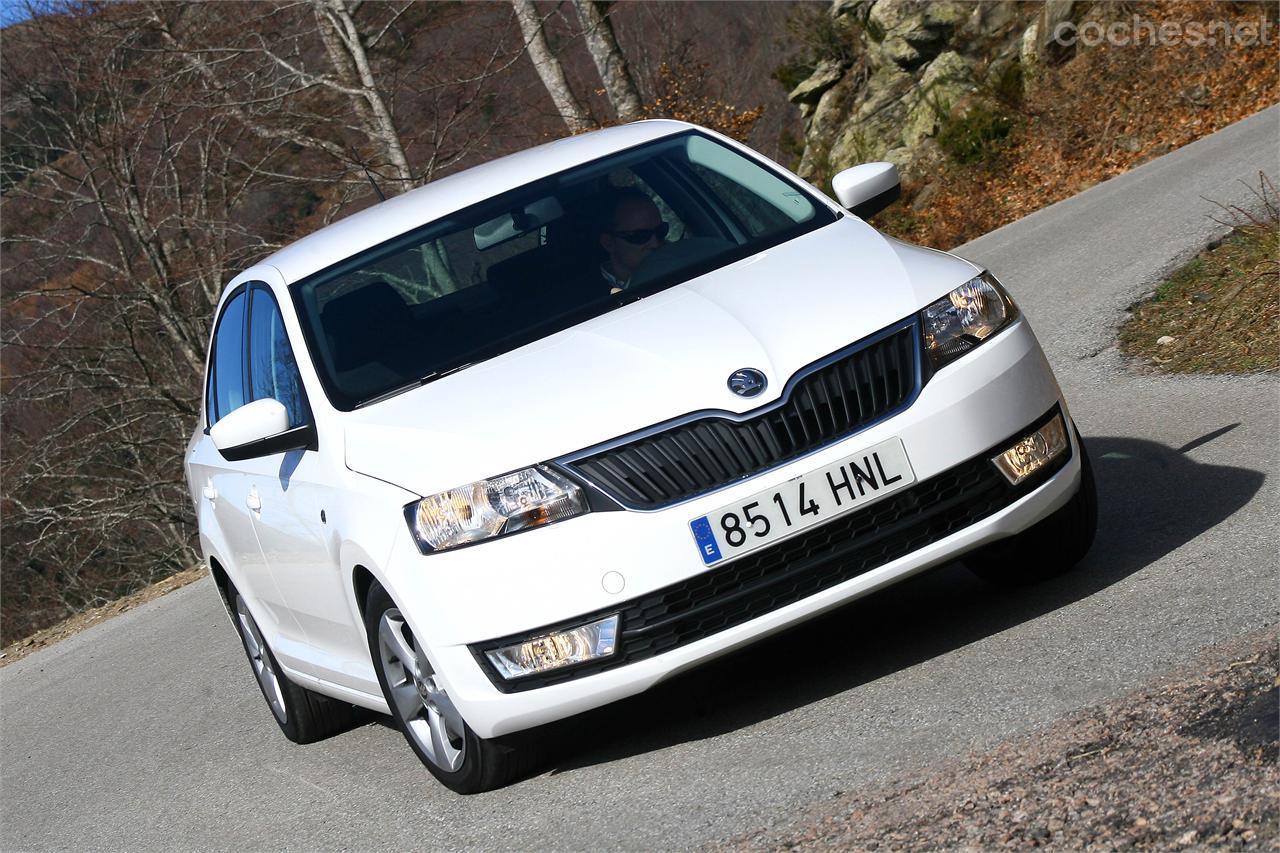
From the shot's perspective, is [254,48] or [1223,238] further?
[254,48]

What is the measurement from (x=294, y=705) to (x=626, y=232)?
242 centimetres

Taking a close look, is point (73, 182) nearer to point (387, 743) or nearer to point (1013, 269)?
point (1013, 269)

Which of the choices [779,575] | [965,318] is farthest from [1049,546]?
[779,575]

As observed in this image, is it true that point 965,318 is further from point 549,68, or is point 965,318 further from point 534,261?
point 549,68

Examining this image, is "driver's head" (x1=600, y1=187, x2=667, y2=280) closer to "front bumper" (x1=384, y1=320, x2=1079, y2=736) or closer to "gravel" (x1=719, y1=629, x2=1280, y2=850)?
"front bumper" (x1=384, y1=320, x2=1079, y2=736)

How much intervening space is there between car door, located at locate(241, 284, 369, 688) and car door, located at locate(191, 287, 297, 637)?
0.17 m

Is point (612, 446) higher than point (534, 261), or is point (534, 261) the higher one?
point (534, 261)

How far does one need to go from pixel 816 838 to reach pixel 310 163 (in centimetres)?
2099

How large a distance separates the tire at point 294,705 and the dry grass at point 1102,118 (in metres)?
11.5

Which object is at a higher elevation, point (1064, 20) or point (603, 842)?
point (603, 842)

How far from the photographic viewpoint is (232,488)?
6.49m

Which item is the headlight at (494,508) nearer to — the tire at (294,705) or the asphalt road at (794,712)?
the asphalt road at (794,712)

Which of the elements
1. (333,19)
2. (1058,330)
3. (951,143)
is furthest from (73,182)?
(1058,330)

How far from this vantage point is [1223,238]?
10.4m
